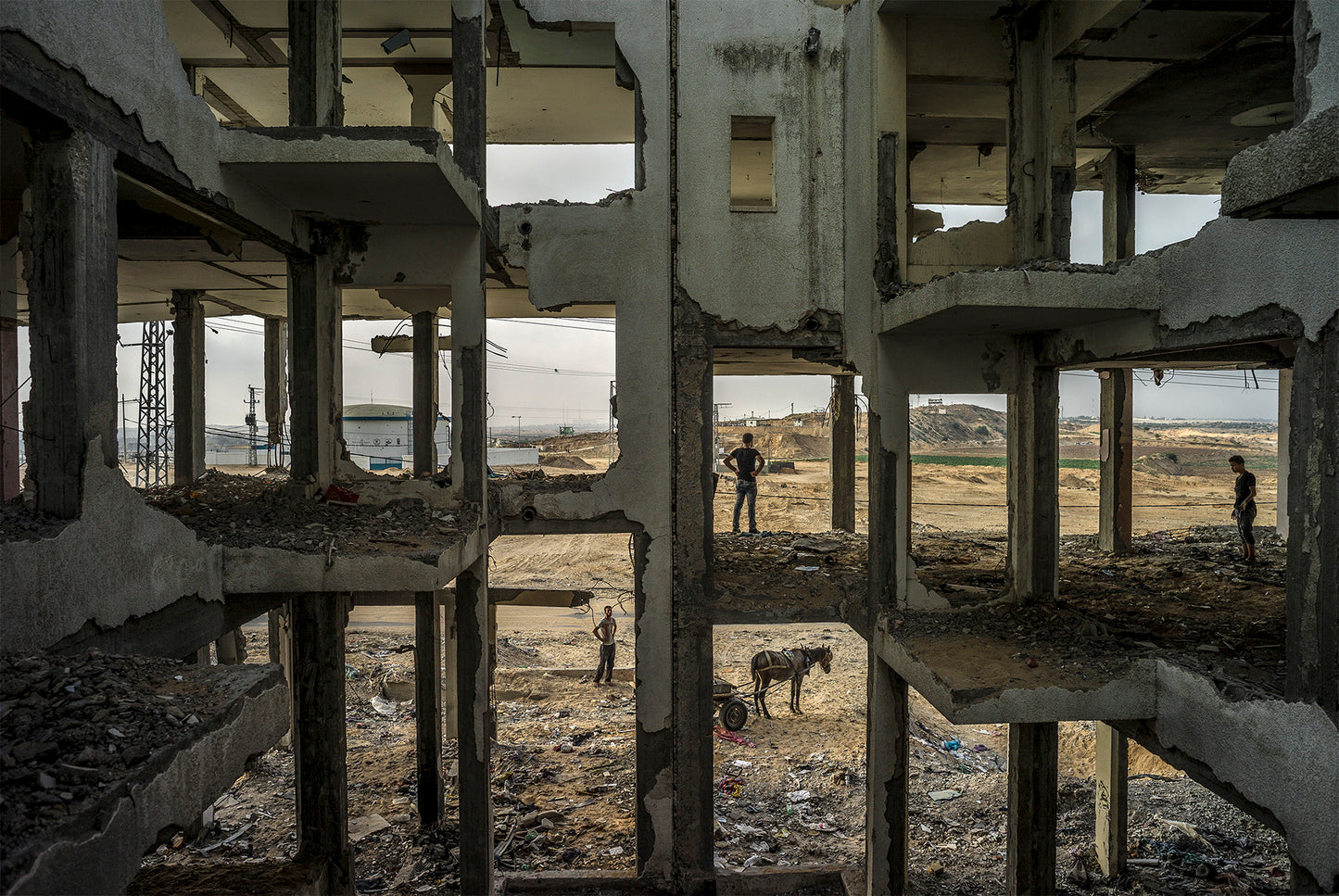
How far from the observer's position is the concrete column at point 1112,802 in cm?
875

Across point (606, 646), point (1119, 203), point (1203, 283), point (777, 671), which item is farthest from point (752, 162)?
point (606, 646)

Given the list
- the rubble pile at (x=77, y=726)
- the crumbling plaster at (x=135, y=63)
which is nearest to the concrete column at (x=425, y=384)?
the crumbling plaster at (x=135, y=63)

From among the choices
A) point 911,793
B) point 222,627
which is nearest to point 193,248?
point 222,627

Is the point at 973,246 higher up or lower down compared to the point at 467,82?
lower down

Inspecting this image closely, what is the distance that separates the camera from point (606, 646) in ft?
44.3

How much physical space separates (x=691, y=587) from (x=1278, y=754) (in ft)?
16.7

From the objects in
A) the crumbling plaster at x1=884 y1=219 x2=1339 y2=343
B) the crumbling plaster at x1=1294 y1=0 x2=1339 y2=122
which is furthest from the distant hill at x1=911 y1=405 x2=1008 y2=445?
the crumbling plaster at x1=1294 y1=0 x2=1339 y2=122

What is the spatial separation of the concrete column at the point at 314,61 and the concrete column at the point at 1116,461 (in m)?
9.95

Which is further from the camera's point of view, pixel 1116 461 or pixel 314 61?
pixel 1116 461

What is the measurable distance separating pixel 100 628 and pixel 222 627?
1.44m

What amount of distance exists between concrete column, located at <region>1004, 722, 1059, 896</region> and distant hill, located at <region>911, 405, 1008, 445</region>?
47.3 metres

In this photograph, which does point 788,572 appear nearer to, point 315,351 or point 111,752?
point 315,351

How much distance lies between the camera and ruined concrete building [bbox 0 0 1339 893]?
4.09 meters

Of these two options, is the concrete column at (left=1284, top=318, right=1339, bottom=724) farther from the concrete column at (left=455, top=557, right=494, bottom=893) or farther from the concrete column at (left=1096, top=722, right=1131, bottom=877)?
the concrete column at (left=455, top=557, right=494, bottom=893)
